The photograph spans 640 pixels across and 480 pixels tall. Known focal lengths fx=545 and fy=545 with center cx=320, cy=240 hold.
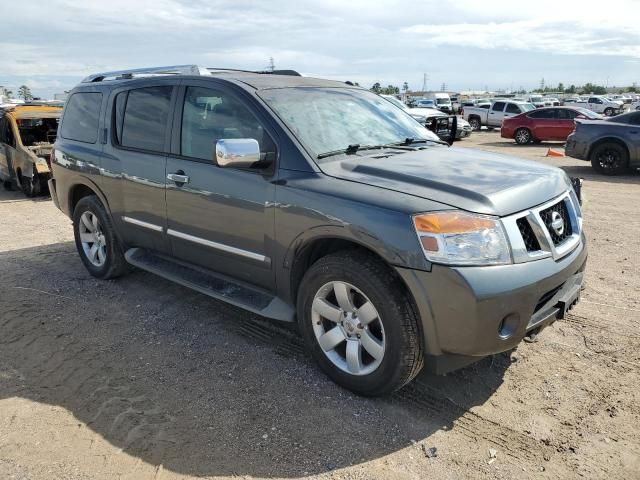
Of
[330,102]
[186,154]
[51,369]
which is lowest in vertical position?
[51,369]

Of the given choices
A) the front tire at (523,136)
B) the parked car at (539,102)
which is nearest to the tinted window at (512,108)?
the front tire at (523,136)

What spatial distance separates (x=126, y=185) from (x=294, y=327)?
6.36 feet

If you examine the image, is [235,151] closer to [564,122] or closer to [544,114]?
[564,122]

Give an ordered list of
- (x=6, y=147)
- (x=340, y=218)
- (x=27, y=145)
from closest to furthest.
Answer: (x=340, y=218) → (x=27, y=145) → (x=6, y=147)

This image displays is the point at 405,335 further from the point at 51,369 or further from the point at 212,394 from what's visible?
the point at 51,369

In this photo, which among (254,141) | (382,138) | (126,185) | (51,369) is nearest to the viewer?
(254,141)

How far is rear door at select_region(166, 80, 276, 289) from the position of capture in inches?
143

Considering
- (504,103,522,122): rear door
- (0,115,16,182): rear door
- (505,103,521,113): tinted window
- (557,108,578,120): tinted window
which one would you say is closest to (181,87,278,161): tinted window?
(0,115,16,182): rear door

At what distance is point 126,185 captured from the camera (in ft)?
15.6

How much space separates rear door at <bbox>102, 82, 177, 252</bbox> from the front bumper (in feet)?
7.91

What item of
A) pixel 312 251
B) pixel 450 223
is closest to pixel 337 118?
pixel 312 251

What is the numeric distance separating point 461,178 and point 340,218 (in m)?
0.77

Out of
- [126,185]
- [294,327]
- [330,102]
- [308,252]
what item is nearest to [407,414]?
[308,252]

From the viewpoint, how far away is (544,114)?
21.1m
